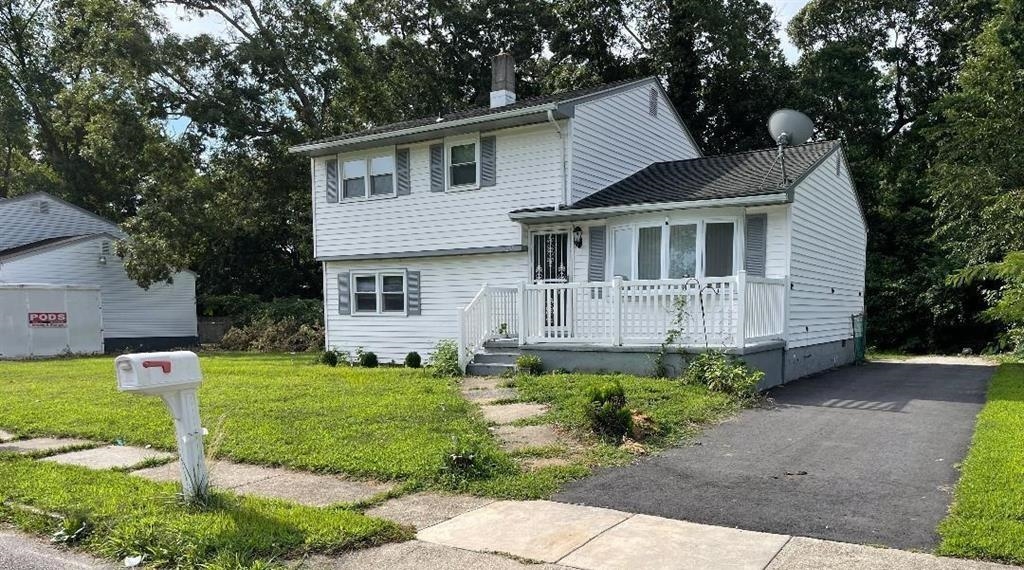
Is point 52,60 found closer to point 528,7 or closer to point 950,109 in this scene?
point 528,7

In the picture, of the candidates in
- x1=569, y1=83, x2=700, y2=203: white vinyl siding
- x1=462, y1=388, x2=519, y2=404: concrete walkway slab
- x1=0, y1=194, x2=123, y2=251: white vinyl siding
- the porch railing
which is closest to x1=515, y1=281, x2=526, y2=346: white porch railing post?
the porch railing

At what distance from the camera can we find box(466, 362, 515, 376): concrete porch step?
39.8ft

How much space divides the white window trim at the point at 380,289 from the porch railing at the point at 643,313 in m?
3.53

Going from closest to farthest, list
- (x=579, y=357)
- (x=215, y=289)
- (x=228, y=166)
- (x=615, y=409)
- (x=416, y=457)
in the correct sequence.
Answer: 1. (x=416, y=457)
2. (x=615, y=409)
3. (x=579, y=357)
4. (x=228, y=166)
5. (x=215, y=289)

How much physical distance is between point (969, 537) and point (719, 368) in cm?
556

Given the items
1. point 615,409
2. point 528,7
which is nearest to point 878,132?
point 528,7

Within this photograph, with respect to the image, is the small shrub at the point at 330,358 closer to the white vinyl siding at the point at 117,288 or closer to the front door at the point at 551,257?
the front door at the point at 551,257

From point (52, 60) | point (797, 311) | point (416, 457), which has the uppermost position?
point (52, 60)

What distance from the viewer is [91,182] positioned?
34.2 metres

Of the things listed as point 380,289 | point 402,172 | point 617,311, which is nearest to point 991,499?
point 617,311

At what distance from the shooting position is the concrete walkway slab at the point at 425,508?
466cm

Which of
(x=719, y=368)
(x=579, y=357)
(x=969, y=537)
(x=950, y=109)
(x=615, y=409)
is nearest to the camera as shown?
(x=969, y=537)

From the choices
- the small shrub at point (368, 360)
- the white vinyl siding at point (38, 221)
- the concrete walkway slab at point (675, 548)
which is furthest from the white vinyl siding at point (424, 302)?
the white vinyl siding at point (38, 221)

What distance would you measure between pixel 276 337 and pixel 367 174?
9.71 metres
